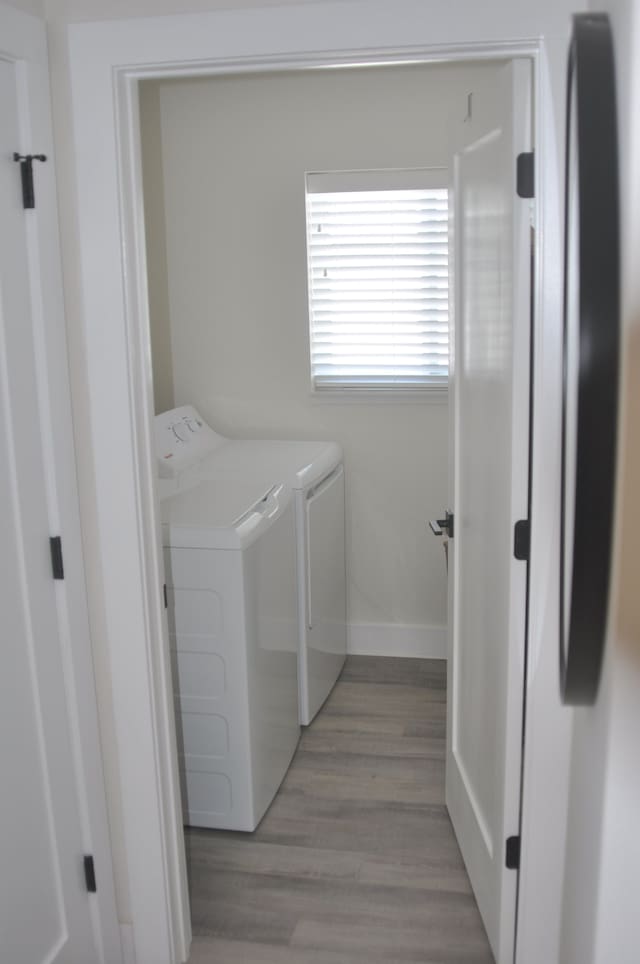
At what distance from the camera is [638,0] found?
54 cm

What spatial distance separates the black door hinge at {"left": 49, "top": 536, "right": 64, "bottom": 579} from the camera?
6.06 ft

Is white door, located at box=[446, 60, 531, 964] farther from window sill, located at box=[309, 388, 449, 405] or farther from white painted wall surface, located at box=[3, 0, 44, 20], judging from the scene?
window sill, located at box=[309, 388, 449, 405]

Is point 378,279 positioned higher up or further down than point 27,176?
further down

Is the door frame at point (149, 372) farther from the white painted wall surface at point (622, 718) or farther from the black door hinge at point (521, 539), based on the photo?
the white painted wall surface at point (622, 718)

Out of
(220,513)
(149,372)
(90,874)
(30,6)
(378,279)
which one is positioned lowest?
(90,874)

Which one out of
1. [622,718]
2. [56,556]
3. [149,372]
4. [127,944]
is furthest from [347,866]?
[622,718]

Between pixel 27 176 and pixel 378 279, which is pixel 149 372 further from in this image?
pixel 378 279

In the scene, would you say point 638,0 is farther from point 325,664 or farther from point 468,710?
point 325,664

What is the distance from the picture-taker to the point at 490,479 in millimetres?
2033

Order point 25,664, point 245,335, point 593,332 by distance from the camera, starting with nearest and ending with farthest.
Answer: point 593,332 → point 25,664 → point 245,335

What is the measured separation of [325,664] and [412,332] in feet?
4.90

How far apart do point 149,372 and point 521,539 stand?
89 cm

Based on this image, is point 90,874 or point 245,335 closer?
point 90,874

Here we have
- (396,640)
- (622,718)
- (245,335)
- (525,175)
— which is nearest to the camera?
(622,718)
